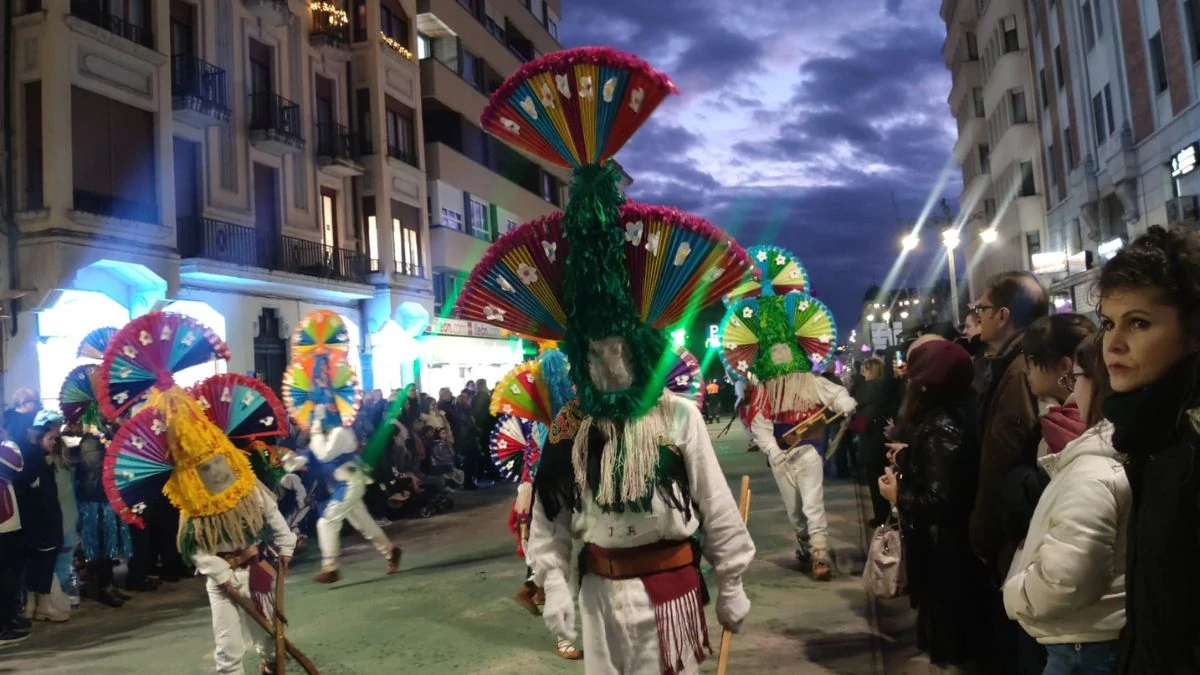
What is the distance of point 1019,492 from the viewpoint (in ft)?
11.4

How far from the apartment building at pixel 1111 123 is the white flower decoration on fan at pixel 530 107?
475 inches

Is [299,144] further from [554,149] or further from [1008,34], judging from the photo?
[1008,34]

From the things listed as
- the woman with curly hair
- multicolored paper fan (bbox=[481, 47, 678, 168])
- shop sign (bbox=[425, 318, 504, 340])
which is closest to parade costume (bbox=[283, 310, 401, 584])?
multicolored paper fan (bbox=[481, 47, 678, 168])

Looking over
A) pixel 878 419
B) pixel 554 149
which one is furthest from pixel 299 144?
pixel 554 149

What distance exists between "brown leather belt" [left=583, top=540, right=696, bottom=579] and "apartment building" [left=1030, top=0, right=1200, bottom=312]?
11807mm

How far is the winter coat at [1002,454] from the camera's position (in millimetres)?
3641

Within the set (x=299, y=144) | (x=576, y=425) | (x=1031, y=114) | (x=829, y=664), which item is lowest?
(x=829, y=664)

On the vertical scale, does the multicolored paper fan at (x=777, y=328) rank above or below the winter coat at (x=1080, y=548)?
above

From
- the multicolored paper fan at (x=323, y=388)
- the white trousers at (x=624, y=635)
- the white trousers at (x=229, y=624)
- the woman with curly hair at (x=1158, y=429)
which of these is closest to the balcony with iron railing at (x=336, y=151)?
the multicolored paper fan at (x=323, y=388)

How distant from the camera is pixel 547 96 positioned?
140 inches

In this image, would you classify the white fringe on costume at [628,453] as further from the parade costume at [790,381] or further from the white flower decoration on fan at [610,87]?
the parade costume at [790,381]

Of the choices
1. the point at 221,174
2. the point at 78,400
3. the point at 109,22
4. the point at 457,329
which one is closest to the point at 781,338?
the point at 78,400

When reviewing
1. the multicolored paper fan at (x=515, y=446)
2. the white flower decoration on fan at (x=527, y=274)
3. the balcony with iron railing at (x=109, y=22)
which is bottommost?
the multicolored paper fan at (x=515, y=446)

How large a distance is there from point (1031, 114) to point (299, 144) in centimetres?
2490
